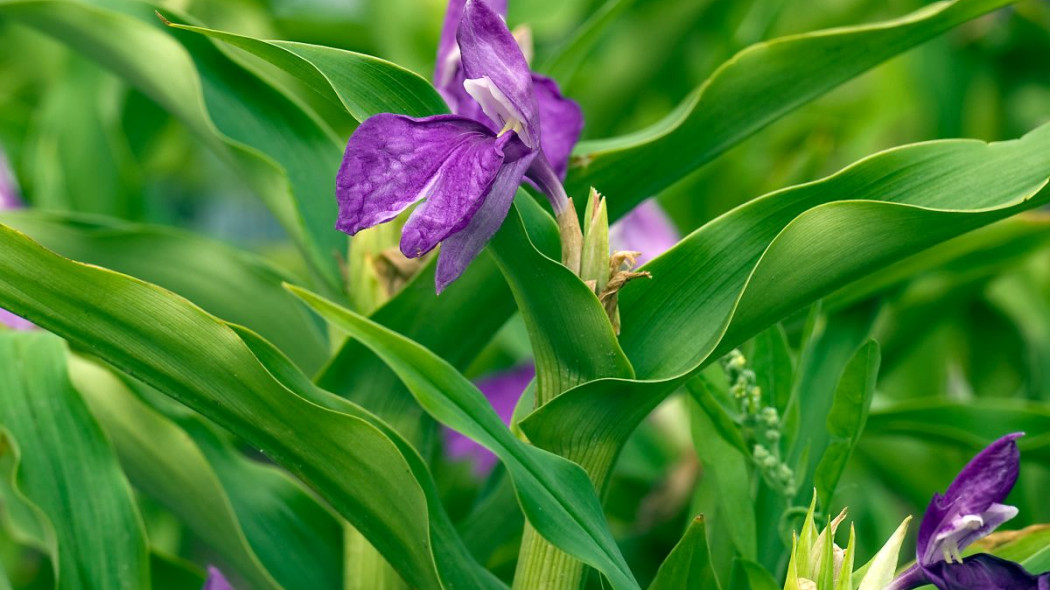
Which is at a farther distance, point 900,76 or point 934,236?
point 900,76

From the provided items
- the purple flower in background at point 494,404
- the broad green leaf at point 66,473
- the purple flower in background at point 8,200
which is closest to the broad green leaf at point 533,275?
the broad green leaf at point 66,473

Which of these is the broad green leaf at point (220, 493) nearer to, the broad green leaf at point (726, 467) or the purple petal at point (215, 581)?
the purple petal at point (215, 581)

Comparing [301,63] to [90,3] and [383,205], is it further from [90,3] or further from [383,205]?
[90,3]

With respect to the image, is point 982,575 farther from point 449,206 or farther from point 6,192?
point 6,192

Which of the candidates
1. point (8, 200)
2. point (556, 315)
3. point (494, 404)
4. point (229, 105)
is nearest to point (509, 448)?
point (556, 315)

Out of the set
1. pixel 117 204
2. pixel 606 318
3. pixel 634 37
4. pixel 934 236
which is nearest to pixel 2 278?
pixel 606 318

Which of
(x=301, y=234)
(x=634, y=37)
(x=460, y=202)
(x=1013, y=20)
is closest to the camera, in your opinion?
(x=460, y=202)
